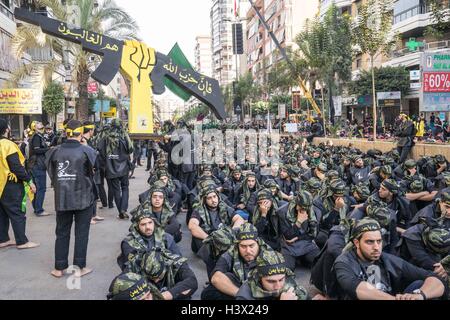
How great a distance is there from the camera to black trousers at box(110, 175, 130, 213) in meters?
7.85

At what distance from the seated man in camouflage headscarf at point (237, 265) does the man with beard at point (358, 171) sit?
16.2 feet

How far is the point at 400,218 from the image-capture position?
6.06m

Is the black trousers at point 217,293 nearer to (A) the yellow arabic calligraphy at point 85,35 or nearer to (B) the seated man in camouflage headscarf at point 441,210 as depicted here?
(B) the seated man in camouflage headscarf at point 441,210

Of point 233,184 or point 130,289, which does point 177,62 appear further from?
point 130,289

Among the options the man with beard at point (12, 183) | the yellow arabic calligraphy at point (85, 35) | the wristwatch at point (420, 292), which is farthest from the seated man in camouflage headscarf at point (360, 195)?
the yellow arabic calligraphy at point (85, 35)

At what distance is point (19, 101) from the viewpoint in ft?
62.8

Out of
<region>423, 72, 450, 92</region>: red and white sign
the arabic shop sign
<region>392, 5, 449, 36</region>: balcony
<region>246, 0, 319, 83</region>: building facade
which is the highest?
<region>246, 0, 319, 83</region>: building facade

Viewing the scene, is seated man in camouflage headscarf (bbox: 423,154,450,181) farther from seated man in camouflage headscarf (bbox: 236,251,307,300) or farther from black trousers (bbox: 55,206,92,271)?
black trousers (bbox: 55,206,92,271)

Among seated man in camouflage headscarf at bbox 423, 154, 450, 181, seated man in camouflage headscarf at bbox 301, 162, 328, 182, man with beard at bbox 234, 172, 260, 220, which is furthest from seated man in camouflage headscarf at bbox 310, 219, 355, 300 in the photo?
seated man in camouflage headscarf at bbox 423, 154, 450, 181

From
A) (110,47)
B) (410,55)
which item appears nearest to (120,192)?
(110,47)

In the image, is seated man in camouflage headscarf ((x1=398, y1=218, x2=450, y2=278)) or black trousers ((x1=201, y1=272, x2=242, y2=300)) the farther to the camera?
seated man in camouflage headscarf ((x1=398, y1=218, x2=450, y2=278))

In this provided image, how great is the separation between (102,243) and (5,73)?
56.9ft

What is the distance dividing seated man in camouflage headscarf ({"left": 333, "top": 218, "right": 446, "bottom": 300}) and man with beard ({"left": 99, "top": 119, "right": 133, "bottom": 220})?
487 centimetres

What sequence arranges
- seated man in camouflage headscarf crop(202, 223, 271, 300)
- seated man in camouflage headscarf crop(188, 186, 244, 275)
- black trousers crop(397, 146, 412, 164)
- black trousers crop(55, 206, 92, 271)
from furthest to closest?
1. black trousers crop(397, 146, 412, 164)
2. seated man in camouflage headscarf crop(188, 186, 244, 275)
3. black trousers crop(55, 206, 92, 271)
4. seated man in camouflage headscarf crop(202, 223, 271, 300)
